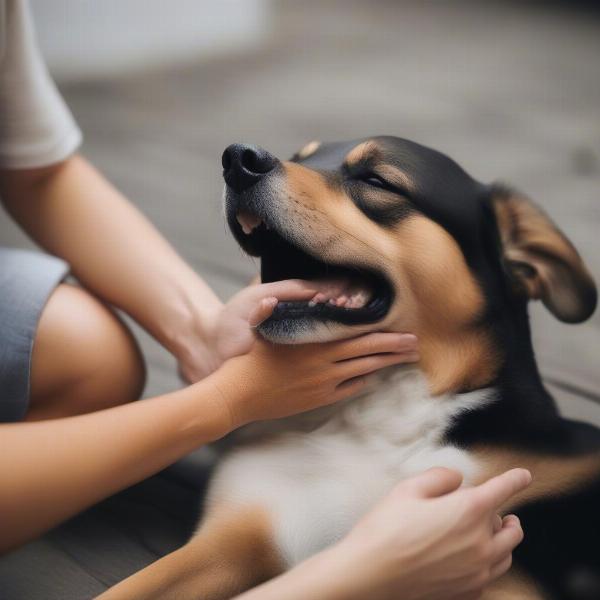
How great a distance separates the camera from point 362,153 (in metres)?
1.28

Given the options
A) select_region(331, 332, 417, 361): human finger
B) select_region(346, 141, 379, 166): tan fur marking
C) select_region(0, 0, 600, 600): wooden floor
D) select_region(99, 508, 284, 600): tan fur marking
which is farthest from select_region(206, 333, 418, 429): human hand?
select_region(0, 0, 600, 600): wooden floor

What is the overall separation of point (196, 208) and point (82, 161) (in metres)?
0.96

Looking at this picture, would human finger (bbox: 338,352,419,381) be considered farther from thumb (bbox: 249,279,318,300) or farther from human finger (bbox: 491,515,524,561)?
human finger (bbox: 491,515,524,561)

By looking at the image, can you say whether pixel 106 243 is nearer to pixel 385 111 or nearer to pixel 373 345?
pixel 373 345

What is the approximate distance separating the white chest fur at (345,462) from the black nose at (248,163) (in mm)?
345

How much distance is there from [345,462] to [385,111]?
7.49ft

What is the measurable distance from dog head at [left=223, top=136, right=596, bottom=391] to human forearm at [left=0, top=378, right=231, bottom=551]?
0.52ft

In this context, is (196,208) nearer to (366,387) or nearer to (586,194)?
(586,194)

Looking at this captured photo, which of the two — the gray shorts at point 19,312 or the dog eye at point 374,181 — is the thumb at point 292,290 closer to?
the dog eye at point 374,181

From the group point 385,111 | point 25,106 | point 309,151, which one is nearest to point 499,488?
point 309,151

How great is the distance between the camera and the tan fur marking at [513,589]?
1.17 meters

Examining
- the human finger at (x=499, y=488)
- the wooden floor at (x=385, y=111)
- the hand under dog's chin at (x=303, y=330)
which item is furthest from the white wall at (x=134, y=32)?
the human finger at (x=499, y=488)

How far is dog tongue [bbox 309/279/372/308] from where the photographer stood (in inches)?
49.1

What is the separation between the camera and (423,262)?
1.25 meters
